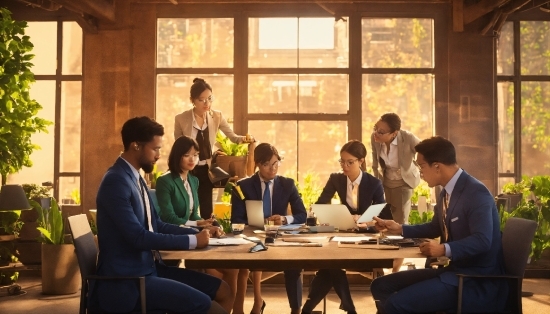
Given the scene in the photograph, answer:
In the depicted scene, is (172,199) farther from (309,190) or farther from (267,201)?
(309,190)

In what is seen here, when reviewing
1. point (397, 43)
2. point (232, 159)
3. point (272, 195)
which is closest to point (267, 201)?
point (272, 195)

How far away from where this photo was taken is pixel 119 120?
1078 cm

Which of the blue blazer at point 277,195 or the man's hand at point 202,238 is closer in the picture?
the man's hand at point 202,238

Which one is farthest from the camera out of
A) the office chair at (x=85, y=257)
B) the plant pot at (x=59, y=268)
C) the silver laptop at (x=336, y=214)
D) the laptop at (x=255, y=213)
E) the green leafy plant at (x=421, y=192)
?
the green leafy plant at (x=421, y=192)

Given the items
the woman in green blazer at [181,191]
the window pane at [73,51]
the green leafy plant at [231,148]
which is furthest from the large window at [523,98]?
the woman in green blazer at [181,191]

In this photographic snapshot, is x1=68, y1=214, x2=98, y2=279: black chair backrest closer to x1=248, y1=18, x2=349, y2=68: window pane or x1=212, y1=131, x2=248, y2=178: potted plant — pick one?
x1=212, y1=131, x2=248, y2=178: potted plant

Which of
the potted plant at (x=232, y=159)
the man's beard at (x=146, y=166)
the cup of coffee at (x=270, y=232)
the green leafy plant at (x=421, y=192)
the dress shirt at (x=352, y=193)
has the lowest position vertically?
the cup of coffee at (x=270, y=232)

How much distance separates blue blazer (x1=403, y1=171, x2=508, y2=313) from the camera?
3871 mm

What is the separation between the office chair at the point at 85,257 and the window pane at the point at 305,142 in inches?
274

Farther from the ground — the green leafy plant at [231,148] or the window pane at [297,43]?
the window pane at [297,43]

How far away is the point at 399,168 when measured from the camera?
7.41 m

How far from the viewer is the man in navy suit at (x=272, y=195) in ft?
19.4

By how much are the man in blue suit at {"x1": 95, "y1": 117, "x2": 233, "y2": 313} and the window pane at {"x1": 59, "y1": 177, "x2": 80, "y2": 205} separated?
719 centimetres

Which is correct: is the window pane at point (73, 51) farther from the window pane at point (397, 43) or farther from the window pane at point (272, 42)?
the window pane at point (397, 43)
